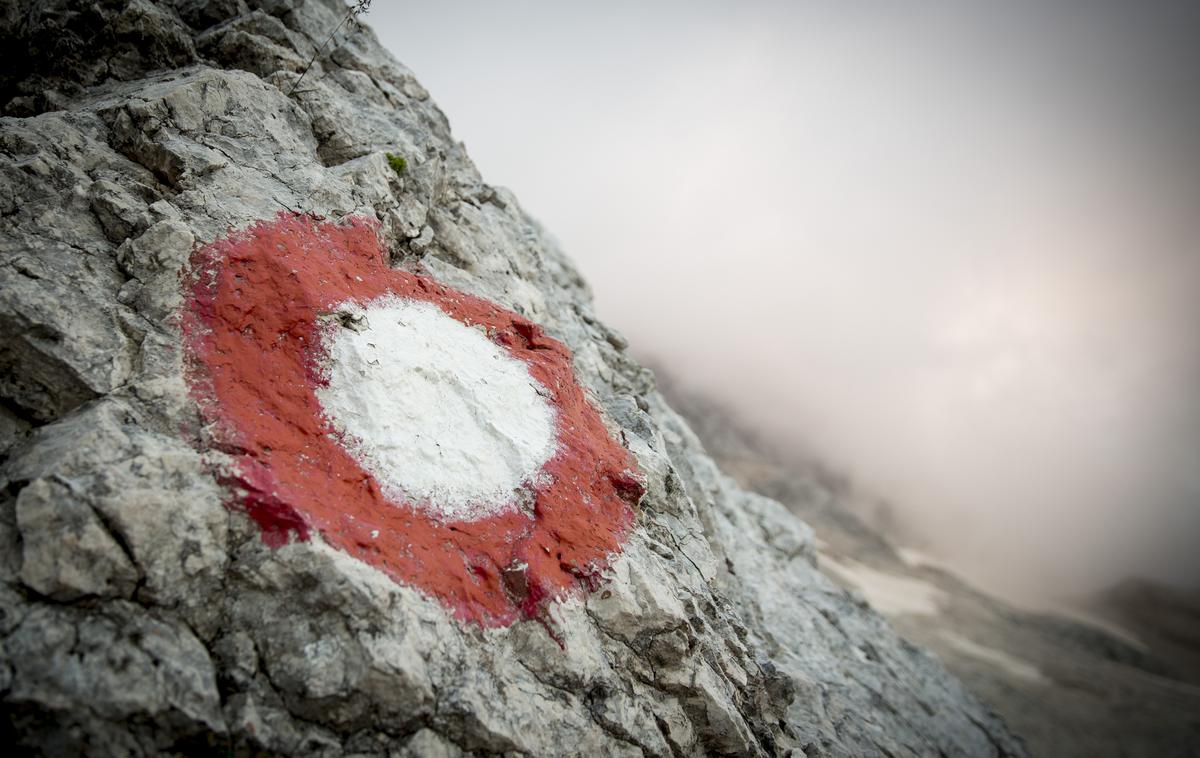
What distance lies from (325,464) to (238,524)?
1.54 meters

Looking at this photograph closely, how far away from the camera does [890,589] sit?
57.8 meters

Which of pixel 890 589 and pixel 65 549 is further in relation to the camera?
pixel 890 589

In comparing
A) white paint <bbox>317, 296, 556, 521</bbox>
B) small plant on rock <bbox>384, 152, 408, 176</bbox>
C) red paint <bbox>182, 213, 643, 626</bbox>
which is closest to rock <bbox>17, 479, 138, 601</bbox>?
red paint <bbox>182, 213, 643, 626</bbox>

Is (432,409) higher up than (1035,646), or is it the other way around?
(1035,646)

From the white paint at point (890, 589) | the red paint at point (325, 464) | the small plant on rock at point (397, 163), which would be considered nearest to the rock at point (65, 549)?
the red paint at point (325, 464)

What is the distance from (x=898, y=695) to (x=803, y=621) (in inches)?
158

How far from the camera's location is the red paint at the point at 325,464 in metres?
7.67

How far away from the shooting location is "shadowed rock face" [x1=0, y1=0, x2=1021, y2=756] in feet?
19.7

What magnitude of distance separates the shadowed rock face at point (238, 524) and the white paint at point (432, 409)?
197cm

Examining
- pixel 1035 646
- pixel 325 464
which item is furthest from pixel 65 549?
→ pixel 1035 646

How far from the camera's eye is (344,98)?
15016 millimetres

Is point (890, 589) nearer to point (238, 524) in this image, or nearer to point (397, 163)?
point (397, 163)

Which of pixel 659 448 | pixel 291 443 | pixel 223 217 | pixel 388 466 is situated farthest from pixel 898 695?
pixel 223 217

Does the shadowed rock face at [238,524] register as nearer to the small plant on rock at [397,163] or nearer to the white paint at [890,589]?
the small plant on rock at [397,163]
